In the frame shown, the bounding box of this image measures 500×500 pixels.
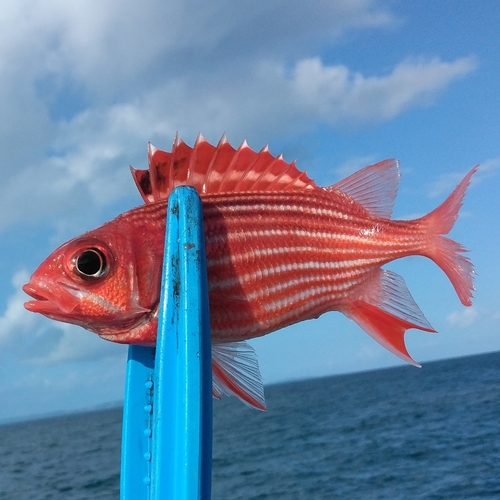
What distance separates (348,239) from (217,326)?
72 centimetres

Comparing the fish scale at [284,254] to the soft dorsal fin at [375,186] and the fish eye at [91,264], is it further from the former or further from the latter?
the fish eye at [91,264]

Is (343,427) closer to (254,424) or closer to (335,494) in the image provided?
(254,424)

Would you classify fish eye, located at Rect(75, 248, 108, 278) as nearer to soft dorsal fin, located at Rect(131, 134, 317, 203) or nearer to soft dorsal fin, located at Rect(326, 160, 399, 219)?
soft dorsal fin, located at Rect(131, 134, 317, 203)

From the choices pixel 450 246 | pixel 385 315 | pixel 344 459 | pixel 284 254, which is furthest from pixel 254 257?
pixel 344 459

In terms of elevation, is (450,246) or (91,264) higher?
(450,246)

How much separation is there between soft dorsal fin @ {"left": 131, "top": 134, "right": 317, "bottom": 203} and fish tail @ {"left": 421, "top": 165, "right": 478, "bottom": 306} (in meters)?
0.65

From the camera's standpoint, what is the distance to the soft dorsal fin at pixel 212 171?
2.28 meters

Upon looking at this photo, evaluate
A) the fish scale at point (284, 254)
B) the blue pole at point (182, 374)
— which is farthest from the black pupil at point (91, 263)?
the fish scale at point (284, 254)

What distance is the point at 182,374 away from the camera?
70.5 inches

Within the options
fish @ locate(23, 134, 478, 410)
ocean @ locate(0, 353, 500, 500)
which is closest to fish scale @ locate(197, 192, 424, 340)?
fish @ locate(23, 134, 478, 410)

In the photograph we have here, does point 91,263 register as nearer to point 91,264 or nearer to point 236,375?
point 91,264

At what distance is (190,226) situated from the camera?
1925 mm

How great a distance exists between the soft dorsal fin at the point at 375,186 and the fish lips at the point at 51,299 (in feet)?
4.22

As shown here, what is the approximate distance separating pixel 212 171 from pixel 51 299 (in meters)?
0.81
